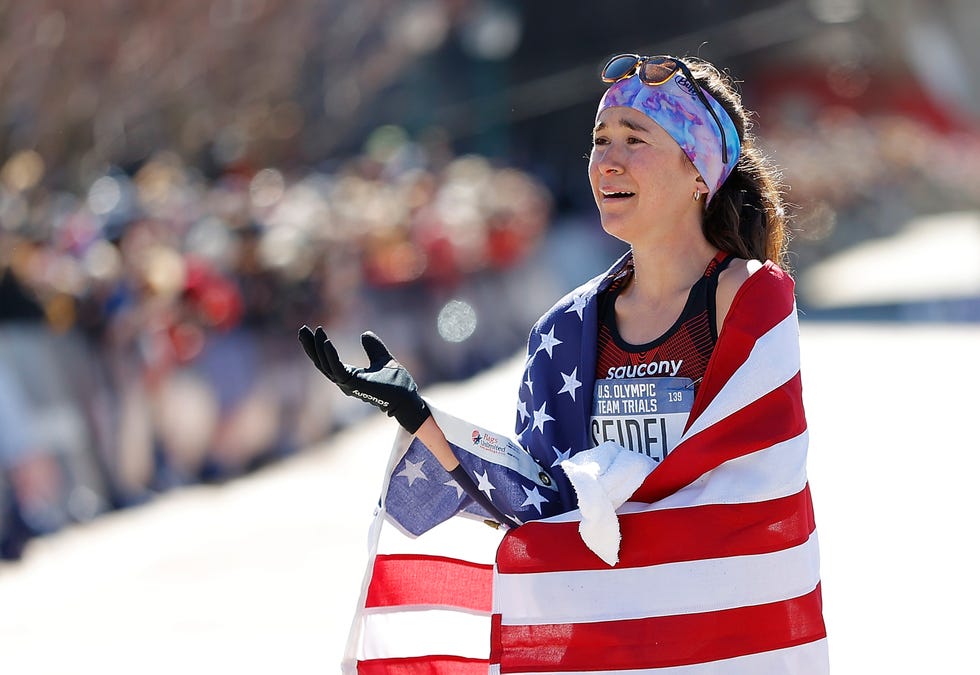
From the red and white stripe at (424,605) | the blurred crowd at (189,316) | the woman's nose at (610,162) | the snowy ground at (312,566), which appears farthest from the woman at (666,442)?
the blurred crowd at (189,316)

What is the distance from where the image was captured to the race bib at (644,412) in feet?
12.0

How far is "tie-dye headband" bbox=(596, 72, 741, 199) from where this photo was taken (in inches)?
145

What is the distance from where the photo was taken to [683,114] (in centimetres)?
371

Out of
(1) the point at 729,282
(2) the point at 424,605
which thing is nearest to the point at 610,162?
(1) the point at 729,282

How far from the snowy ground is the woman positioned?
9.32 ft

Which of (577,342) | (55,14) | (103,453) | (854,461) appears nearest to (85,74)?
(55,14)

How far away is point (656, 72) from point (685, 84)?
0.08 meters

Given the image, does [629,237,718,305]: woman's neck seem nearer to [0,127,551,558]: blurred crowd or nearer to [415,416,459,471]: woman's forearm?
[415,416,459,471]: woman's forearm

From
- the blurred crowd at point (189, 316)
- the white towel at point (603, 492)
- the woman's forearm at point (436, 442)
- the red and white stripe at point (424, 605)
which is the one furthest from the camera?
the blurred crowd at point (189, 316)

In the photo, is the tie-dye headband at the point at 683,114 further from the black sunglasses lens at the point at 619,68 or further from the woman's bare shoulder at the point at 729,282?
the woman's bare shoulder at the point at 729,282

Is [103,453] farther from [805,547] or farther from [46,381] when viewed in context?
[805,547]

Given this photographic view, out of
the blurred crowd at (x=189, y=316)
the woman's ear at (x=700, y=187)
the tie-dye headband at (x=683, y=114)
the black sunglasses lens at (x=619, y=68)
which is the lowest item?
the woman's ear at (x=700, y=187)

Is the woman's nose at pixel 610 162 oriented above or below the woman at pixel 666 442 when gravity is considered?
above

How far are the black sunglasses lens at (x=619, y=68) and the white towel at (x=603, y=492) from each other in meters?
1.02
